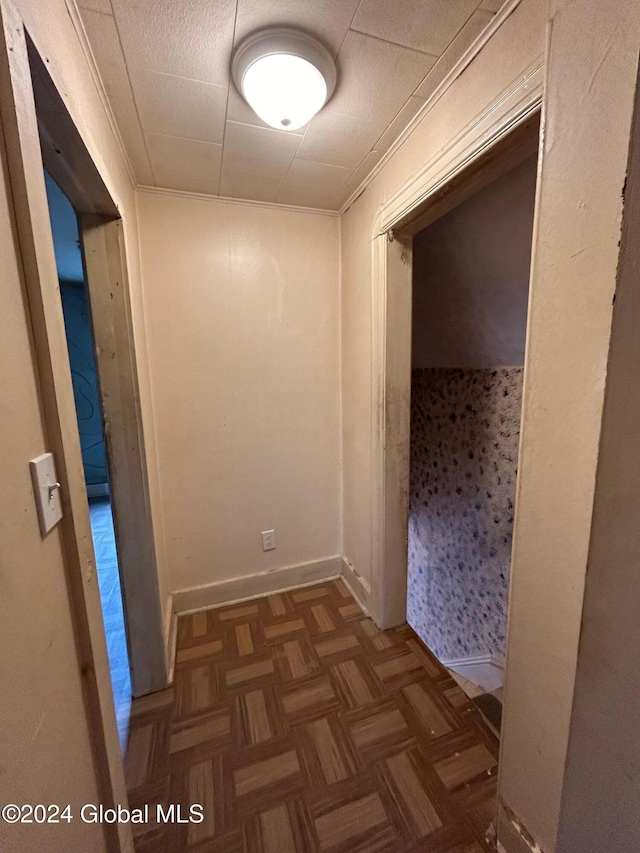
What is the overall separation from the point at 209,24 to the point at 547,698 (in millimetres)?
1919

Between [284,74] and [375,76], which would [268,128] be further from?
[375,76]

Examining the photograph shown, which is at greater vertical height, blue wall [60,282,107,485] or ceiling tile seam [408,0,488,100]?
ceiling tile seam [408,0,488,100]

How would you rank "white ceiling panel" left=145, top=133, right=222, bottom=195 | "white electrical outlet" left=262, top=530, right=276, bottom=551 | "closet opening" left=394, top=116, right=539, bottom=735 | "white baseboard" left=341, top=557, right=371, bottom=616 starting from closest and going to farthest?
"white ceiling panel" left=145, top=133, right=222, bottom=195, "closet opening" left=394, top=116, right=539, bottom=735, "white baseboard" left=341, top=557, right=371, bottom=616, "white electrical outlet" left=262, top=530, right=276, bottom=551

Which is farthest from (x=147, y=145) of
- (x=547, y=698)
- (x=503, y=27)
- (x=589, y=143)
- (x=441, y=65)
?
(x=547, y=698)

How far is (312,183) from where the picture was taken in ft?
5.29

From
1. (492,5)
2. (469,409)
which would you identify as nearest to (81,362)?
(469,409)

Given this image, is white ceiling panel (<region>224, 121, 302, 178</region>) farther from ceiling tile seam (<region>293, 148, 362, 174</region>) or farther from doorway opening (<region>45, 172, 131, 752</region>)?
doorway opening (<region>45, 172, 131, 752</region>)

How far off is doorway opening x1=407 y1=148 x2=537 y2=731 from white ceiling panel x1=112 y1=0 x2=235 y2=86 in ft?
3.58

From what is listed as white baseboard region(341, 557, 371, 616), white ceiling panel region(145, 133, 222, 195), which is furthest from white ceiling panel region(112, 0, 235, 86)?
white baseboard region(341, 557, 371, 616)

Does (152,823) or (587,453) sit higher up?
(587,453)

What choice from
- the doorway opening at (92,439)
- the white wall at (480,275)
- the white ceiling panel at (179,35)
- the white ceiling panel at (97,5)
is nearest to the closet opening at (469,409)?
the white wall at (480,275)

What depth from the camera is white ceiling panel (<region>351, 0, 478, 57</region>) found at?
0.84 m

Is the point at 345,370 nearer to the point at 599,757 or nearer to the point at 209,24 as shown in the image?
the point at 209,24

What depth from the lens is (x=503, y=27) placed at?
87 centimetres
